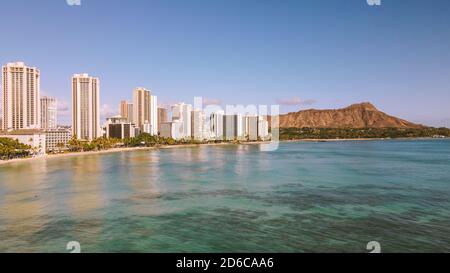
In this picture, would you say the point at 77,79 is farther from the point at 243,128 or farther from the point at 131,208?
the point at 131,208

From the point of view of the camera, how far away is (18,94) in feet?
255

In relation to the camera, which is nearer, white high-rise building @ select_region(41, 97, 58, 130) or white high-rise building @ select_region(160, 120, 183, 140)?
white high-rise building @ select_region(41, 97, 58, 130)

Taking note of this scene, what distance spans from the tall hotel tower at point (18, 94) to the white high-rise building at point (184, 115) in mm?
51893

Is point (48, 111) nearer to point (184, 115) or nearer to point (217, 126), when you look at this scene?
point (184, 115)

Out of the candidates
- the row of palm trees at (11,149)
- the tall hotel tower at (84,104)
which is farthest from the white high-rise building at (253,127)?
the row of palm trees at (11,149)

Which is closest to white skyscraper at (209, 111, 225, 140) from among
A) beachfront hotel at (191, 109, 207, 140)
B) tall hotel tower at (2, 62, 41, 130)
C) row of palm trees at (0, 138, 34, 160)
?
beachfront hotel at (191, 109, 207, 140)

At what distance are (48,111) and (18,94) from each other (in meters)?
28.6

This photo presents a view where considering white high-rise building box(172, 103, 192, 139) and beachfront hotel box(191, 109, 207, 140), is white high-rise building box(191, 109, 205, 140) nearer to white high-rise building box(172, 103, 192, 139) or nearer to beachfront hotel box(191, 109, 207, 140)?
beachfront hotel box(191, 109, 207, 140)

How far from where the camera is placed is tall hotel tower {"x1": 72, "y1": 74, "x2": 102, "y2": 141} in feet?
287

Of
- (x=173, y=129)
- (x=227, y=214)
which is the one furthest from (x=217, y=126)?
(x=227, y=214)

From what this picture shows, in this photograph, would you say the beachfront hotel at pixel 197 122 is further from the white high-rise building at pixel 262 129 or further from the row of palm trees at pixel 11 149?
the row of palm trees at pixel 11 149

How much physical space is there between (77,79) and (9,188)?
226 ft

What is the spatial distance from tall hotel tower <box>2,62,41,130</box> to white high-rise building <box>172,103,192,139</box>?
170 feet
